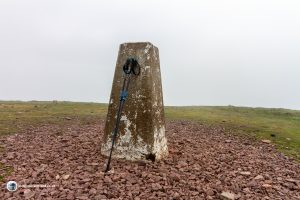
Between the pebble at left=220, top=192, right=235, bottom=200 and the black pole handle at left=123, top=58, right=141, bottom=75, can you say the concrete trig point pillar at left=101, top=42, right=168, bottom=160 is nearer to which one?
the black pole handle at left=123, top=58, right=141, bottom=75

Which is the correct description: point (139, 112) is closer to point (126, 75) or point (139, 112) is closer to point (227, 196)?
point (126, 75)

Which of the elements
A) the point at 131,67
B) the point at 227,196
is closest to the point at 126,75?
the point at 131,67

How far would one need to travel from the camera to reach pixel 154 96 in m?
8.91

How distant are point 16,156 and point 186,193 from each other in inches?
203

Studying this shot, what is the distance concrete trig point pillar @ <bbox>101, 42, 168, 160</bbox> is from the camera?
8.62m

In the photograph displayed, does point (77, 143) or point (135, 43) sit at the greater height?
point (135, 43)

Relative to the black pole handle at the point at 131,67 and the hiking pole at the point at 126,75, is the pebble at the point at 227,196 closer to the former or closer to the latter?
the hiking pole at the point at 126,75

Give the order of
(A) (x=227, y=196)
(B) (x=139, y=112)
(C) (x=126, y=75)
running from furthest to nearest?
(C) (x=126, y=75)
(B) (x=139, y=112)
(A) (x=227, y=196)

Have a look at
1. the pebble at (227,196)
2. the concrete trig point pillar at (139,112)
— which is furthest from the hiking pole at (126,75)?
the pebble at (227,196)

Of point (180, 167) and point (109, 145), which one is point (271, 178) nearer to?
point (180, 167)

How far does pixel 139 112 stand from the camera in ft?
28.5

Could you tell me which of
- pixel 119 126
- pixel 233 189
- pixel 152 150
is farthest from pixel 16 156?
pixel 233 189

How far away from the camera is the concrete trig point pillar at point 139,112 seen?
862cm

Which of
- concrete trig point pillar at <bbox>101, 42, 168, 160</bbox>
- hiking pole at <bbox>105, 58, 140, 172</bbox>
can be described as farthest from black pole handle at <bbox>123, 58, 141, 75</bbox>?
concrete trig point pillar at <bbox>101, 42, 168, 160</bbox>
